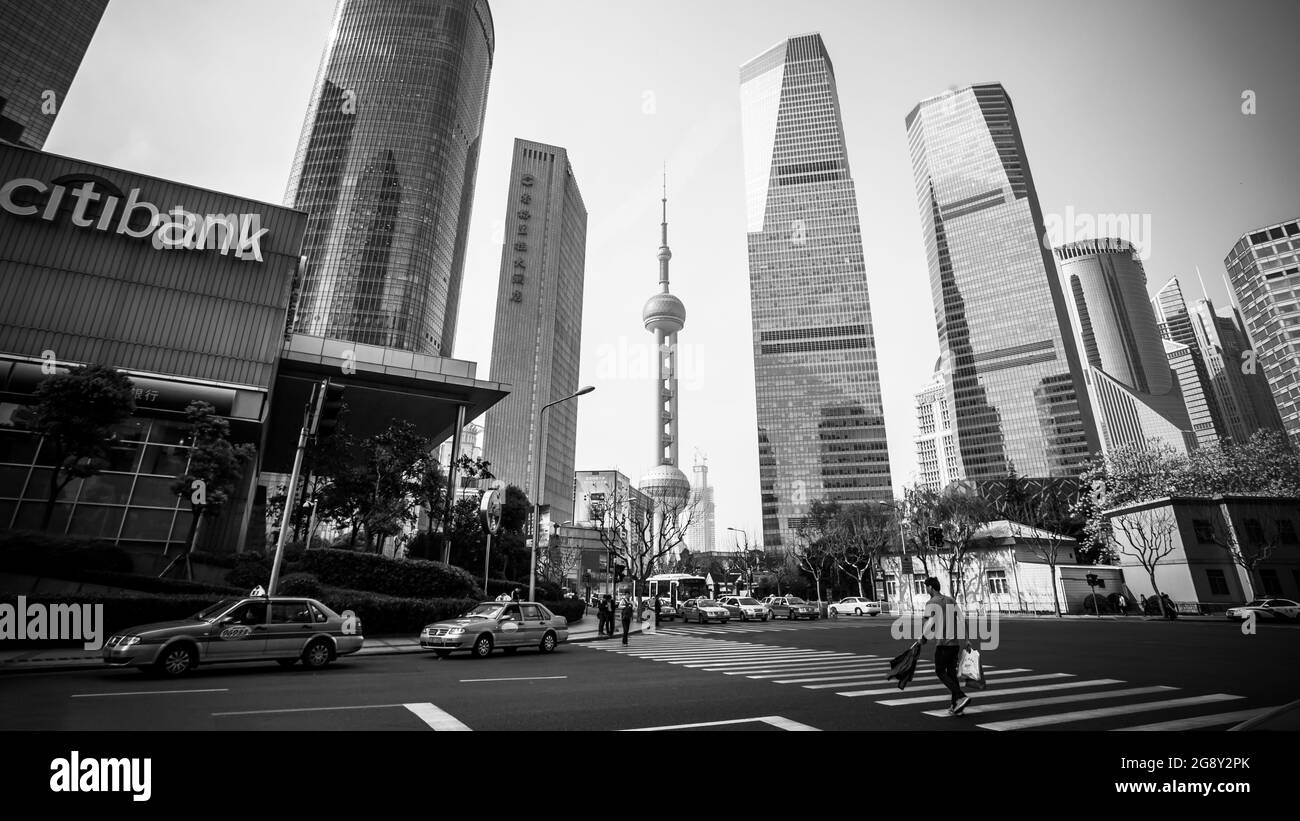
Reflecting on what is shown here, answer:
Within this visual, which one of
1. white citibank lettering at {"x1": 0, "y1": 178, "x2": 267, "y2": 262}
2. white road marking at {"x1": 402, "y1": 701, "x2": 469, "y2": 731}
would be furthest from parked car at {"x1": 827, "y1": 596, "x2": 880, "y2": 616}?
white citibank lettering at {"x1": 0, "y1": 178, "x2": 267, "y2": 262}

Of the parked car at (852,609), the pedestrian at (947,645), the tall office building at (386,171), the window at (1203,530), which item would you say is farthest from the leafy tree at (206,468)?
the tall office building at (386,171)

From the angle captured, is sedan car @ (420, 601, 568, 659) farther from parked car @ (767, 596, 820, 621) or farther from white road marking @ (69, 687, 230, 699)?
parked car @ (767, 596, 820, 621)

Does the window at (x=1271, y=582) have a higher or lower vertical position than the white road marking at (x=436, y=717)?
higher

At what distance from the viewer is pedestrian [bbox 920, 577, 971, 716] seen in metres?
7.40

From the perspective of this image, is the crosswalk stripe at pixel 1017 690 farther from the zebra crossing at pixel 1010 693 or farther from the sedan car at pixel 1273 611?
the sedan car at pixel 1273 611

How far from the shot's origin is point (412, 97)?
101938 millimetres

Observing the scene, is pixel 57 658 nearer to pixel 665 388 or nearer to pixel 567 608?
pixel 567 608

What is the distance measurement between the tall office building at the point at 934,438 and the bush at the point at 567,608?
529ft

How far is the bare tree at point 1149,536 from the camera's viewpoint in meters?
38.3

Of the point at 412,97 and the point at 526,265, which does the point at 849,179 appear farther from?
the point at 412,97

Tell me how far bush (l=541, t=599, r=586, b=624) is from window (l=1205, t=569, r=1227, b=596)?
43720mm

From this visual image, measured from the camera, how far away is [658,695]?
9.22 meters
